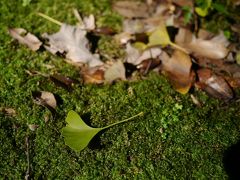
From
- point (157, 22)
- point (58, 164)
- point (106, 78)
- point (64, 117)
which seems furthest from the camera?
point (157, 22)

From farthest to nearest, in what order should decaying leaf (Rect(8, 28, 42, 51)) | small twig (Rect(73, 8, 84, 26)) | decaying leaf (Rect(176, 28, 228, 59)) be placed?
small twig (Rect(73, 8, 84, 26)), decaying leaf (Rect(176, 28, 228, 59)), decaying leaf (Rect(8, 28, 42, 51))

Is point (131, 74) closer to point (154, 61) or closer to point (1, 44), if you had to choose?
point (154, 61)

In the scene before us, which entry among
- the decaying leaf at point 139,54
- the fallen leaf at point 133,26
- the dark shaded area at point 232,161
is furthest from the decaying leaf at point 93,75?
the dark shaded area at point 232,161

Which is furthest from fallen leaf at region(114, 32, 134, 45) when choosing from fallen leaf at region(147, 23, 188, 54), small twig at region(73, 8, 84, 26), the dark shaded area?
the dark shaded area

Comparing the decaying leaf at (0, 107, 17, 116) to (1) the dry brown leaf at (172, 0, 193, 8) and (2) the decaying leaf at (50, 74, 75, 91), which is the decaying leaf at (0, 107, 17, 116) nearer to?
(2) the decaying leaf at (50, 74, 75, 91)

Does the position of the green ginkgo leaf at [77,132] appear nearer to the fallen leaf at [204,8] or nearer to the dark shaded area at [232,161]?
the dark shaded area at [232,161]

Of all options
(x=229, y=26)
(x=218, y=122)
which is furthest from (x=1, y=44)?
(x=229, y=26)

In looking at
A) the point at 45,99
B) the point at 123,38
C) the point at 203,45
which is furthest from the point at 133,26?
the point at 45,99

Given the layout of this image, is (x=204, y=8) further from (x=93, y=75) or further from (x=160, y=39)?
(x=93, y=75)
